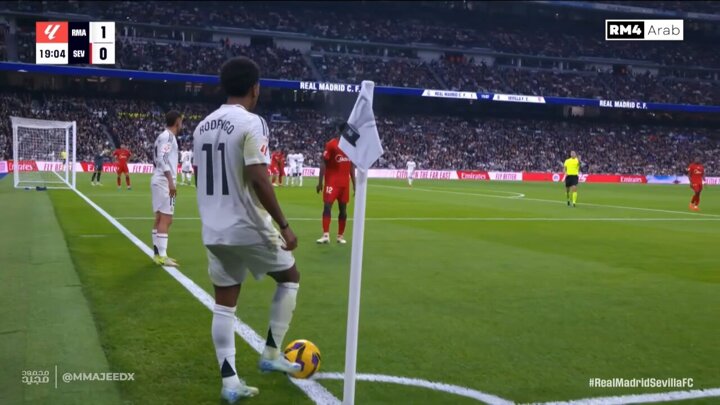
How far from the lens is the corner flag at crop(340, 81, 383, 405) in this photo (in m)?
3.67

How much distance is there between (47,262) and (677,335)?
25.8 ft

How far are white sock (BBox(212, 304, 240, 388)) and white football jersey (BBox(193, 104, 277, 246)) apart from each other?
1.57 feet

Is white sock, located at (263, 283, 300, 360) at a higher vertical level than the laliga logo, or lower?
lower

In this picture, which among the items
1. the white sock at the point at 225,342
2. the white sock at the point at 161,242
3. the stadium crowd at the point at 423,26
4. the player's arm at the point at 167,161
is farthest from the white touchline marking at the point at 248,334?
the stadium crowd at the point at 423,26

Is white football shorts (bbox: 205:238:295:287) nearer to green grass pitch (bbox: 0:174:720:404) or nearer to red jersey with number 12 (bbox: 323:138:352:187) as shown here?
green grass pitch (bbox: 0:174:720:404)

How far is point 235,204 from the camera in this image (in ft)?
13.4

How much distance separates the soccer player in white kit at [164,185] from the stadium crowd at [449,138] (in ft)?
132

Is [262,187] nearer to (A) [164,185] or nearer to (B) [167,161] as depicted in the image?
(B) [167,161]

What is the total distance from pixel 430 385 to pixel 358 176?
1.58 metres

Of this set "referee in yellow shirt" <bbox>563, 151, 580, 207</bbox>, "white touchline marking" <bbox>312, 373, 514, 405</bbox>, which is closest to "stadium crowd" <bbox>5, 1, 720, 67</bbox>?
"referee in yellow shirt" <bbox>563, 151, 580, 207</bbox>

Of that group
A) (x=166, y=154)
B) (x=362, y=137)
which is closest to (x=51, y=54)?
(x=166, y=154)

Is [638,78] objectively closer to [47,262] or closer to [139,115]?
[139,115]

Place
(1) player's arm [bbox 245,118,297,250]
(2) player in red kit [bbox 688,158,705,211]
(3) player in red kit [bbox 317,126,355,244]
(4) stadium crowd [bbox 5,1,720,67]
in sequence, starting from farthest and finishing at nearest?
(4) stadium crowd [bbox 5,1,720,67] < (2) player in red kit [bbox 688,158,705,211] < (3) player in red kit [bbox 317,126,355,244] < (1) player's arm [bbox 245,118,297,250]

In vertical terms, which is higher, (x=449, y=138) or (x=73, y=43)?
(x=73, y=43)
